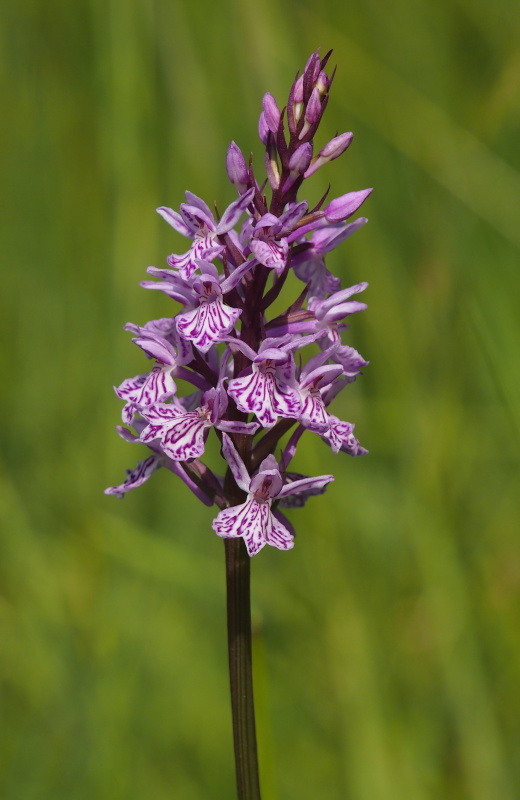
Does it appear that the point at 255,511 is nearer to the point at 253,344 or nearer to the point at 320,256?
the point at 253,344

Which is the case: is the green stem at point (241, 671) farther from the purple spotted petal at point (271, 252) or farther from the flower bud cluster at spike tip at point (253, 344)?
the purple spotted petal at point (271, 252)

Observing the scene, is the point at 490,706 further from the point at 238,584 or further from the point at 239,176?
the point at 239,176

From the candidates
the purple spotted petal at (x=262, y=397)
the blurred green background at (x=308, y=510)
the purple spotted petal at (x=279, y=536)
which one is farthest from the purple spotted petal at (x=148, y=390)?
the blurred green background at (x=308, y=510)

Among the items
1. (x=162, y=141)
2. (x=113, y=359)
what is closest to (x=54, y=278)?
(x=162, y=141)

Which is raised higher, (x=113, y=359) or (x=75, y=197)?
(x=75, y=197)

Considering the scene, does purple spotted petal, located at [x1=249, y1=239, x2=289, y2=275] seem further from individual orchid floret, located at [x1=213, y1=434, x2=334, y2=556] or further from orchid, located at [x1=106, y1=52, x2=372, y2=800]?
individual orchid floret, located at [x1=213, y1=434, x2=334, y2=556]

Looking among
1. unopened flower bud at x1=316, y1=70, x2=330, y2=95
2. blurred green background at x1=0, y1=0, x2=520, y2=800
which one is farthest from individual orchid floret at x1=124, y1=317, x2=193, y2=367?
blurred green background at x1=0, y1=0, x2=520, y2=800
